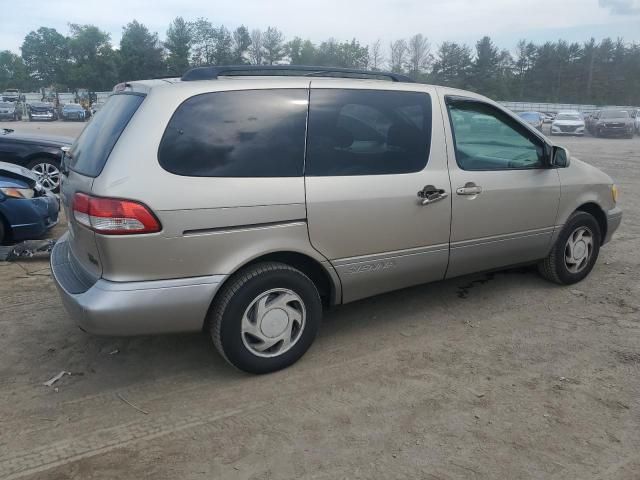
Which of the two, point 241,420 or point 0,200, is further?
point 0,200

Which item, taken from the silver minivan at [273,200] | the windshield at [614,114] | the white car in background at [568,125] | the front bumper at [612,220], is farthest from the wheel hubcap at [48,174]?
the windshield at [614,114]

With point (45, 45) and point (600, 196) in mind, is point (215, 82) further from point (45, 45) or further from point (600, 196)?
point (45, 45)

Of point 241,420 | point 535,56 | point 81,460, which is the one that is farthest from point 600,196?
point 535,56

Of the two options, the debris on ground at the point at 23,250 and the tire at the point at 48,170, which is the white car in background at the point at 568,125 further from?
the debris on ground at the point at 23,250

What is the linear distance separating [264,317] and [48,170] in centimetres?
713

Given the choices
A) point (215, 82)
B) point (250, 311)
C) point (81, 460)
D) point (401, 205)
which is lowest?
point (81, 460)

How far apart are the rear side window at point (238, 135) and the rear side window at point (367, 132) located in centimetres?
12

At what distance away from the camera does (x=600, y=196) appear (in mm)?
4859

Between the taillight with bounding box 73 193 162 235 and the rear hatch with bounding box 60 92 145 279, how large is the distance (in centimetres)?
11

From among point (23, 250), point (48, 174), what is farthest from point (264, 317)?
point (48, 174)

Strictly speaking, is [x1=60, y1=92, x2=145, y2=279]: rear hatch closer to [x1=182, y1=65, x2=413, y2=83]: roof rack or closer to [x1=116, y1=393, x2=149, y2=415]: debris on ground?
[x1=182, y1=65, x2=413, y2=83]: roof rack

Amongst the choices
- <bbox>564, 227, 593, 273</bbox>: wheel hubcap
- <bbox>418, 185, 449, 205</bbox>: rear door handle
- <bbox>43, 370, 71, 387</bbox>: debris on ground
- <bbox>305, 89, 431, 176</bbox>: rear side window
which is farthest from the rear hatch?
<bbox>564, 227, 593, 273</bbox>: wheel hubcap

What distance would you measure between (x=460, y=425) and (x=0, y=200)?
211 inches

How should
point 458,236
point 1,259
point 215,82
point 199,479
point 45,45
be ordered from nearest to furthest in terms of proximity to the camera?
point 199,479 < point 215,82 < point 458,236 < point 1,259 < point 45,45
